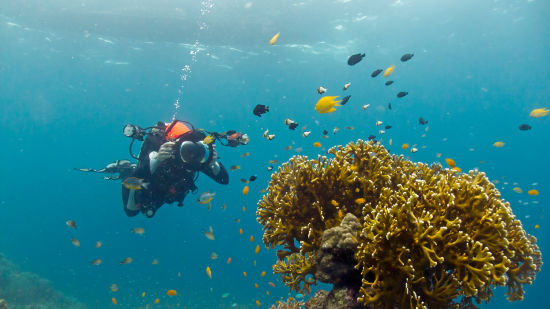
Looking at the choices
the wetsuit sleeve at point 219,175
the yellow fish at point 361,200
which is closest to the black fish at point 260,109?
the yellow fish at point 361,200

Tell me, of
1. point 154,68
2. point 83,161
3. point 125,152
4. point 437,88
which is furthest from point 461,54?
point 83,161

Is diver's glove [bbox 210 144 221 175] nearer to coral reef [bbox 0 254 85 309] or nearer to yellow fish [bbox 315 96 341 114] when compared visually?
yellow fish [bbox 315 96 341 114]

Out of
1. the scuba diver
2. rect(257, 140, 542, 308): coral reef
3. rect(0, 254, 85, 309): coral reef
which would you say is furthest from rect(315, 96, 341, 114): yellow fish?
rect(0, 254, 85, 309): coral reef

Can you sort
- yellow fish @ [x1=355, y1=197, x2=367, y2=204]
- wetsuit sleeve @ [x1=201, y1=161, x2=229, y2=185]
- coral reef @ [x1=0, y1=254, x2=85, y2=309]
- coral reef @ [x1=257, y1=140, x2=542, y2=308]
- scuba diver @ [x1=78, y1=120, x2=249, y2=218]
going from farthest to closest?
coral reef @ [x1=0, y1=254, x2=85, y2=309], wetsuit sleeve @ [x1=201, y1=161, x2=229, y2=185], scuba diver @ [x1=78, y1=120, x2=249, y2=218], yellow fish @ [x1=355, y1=197, x2=367, y2=204], coral reef @ [x1=257, y1=140, x2=542, y2=308]

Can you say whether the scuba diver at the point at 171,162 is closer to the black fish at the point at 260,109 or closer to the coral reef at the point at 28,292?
the black fish at the point at 260,109

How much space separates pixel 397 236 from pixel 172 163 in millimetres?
6854

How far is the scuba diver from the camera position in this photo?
7.50m

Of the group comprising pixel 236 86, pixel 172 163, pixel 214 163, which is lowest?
pixel 172 163

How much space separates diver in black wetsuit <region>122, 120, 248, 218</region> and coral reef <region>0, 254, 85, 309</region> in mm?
18531

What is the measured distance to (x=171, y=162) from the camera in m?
8.13

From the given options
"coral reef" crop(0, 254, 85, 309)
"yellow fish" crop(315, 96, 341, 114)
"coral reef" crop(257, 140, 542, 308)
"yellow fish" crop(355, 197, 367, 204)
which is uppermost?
"coral reef" crop(0, 254, 85, 309)

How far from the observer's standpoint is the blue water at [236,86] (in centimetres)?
2823

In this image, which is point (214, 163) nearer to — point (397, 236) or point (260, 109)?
point (260, 109)

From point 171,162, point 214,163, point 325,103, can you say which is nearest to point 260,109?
point 325,103
